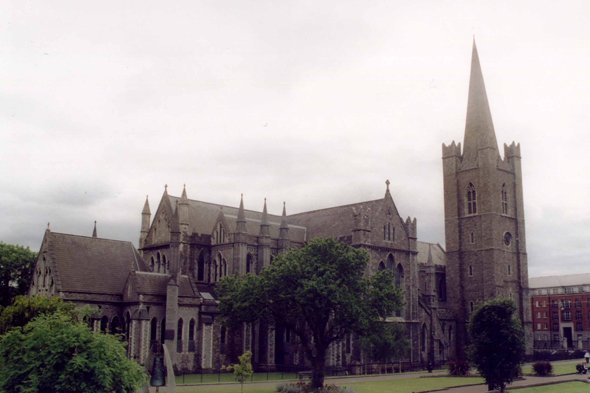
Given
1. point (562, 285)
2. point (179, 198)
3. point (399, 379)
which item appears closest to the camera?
point (399, 379)

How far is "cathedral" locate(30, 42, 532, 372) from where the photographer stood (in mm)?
56750

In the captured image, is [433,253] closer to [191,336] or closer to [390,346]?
[390,346]

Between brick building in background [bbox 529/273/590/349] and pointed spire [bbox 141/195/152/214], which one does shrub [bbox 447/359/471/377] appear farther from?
brick building in background [bbox 529/273/590/349]

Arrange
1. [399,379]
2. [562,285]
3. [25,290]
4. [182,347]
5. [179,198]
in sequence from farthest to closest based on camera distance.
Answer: [562,285], [179,198], [25,290], [182,347], [399,379]

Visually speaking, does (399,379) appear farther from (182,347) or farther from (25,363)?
(25,363)

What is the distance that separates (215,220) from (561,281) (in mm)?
93708

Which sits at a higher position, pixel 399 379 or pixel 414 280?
pixel 414 280

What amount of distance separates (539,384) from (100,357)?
120 ft

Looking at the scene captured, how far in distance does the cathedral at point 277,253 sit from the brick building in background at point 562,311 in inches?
1690

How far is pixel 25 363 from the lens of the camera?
26.3 meters

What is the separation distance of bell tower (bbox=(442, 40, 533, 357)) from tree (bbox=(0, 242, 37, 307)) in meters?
56.4

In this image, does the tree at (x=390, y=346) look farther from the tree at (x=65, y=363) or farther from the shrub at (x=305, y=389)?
the tree at (x=65, y=363)

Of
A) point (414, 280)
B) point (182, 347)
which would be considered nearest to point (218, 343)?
point (182, 347)

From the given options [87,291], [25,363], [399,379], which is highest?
[87,291]
